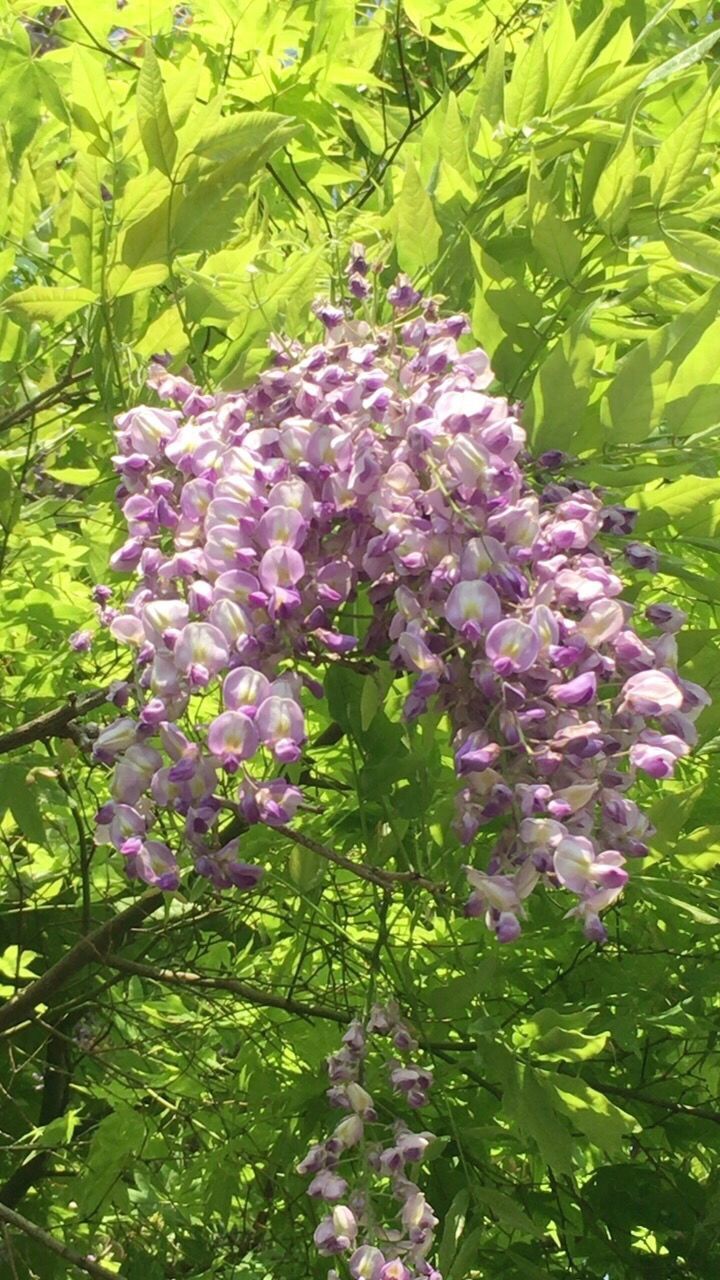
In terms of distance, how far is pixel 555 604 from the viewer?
738 millimetres

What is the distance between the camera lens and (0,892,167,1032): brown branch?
1377 millimetres

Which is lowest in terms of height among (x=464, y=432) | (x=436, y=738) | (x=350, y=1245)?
(x=350, y=1245)

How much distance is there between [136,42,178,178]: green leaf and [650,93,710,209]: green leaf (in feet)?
1.00

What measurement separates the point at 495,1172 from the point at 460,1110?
3.8 inches

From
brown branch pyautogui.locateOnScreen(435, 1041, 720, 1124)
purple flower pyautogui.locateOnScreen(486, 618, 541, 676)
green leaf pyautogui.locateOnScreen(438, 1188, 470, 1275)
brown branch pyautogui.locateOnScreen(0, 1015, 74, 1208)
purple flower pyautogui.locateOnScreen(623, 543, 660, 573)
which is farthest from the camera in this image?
brown branch pyautogui.locateOnScreen(0, 1015, 74, 1208)

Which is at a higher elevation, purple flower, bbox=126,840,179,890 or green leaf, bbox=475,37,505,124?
green leaf, bbox=475,37,505,124

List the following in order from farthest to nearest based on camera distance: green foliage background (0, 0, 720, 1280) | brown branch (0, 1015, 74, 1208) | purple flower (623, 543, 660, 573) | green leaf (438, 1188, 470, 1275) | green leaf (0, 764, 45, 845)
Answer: brown branch (0, 1015, 74, 1208)
green leaf (0, 764, 45, 845)
green leaf (438, 1188, 470, 1275)
green foliage background (0, 0, 720, 1280)
purple flower (623, 543, 660, 573)

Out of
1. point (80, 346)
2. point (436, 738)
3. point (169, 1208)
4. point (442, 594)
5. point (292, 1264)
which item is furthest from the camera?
point (169, 1208)

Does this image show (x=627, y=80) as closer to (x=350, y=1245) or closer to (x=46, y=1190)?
(x=350, y=1245)

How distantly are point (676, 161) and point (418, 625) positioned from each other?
371 millimetres

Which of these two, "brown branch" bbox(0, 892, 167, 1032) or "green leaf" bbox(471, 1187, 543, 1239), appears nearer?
"green leaf" bbox(471, 1187, 543, 1239)

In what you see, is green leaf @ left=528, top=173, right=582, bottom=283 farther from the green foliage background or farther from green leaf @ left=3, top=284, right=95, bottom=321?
green leaf @ left=3, top=284, right=95, bottom=321

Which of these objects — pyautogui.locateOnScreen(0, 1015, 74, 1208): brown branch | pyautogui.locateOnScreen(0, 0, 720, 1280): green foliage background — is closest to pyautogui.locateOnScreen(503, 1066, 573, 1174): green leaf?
pyautogui.locateOnScreen(0, 0, 720, 1280): green foliage background

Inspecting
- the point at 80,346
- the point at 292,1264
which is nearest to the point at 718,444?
the point at 80,346
